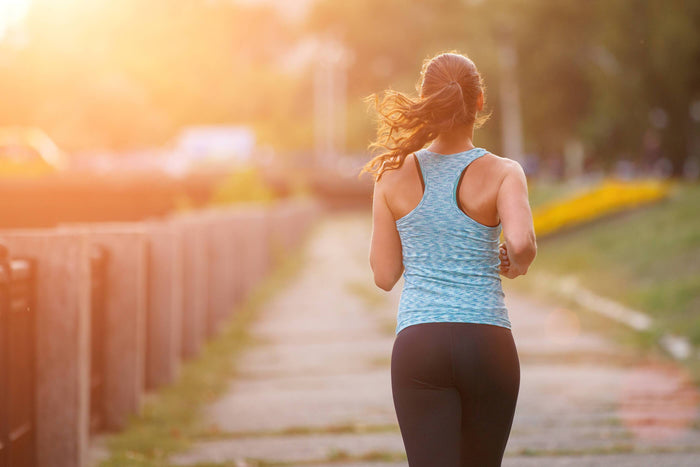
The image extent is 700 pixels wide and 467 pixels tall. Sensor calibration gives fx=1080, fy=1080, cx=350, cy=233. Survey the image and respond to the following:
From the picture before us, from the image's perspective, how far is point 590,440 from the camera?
241 inches

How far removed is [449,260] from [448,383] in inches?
14.6

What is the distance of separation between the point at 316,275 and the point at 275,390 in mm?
11766

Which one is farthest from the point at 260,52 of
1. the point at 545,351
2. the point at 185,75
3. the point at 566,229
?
the point at 545,351

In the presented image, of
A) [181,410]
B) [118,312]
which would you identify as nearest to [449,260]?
[118,312]

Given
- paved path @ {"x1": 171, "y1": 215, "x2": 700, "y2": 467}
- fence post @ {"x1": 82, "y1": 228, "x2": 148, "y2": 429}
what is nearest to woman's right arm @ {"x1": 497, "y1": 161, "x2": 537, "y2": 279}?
paved path @ {"x1": 171, "y1": 215, "x2": 700, "y2": 467}

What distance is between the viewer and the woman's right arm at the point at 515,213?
322cm

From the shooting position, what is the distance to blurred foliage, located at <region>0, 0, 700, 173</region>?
97.0ft

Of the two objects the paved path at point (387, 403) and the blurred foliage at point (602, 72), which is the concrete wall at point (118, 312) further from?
the blurred foliage at point (602, 72)

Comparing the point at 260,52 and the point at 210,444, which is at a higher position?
the point at 260,52

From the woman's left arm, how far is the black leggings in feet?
0.86

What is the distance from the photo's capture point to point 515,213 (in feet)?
10.6

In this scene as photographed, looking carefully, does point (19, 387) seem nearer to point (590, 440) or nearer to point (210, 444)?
point (210, 444)

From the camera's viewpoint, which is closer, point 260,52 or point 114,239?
point 114,239

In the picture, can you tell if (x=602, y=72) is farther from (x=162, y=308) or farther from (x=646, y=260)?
(x=162, y=308)
